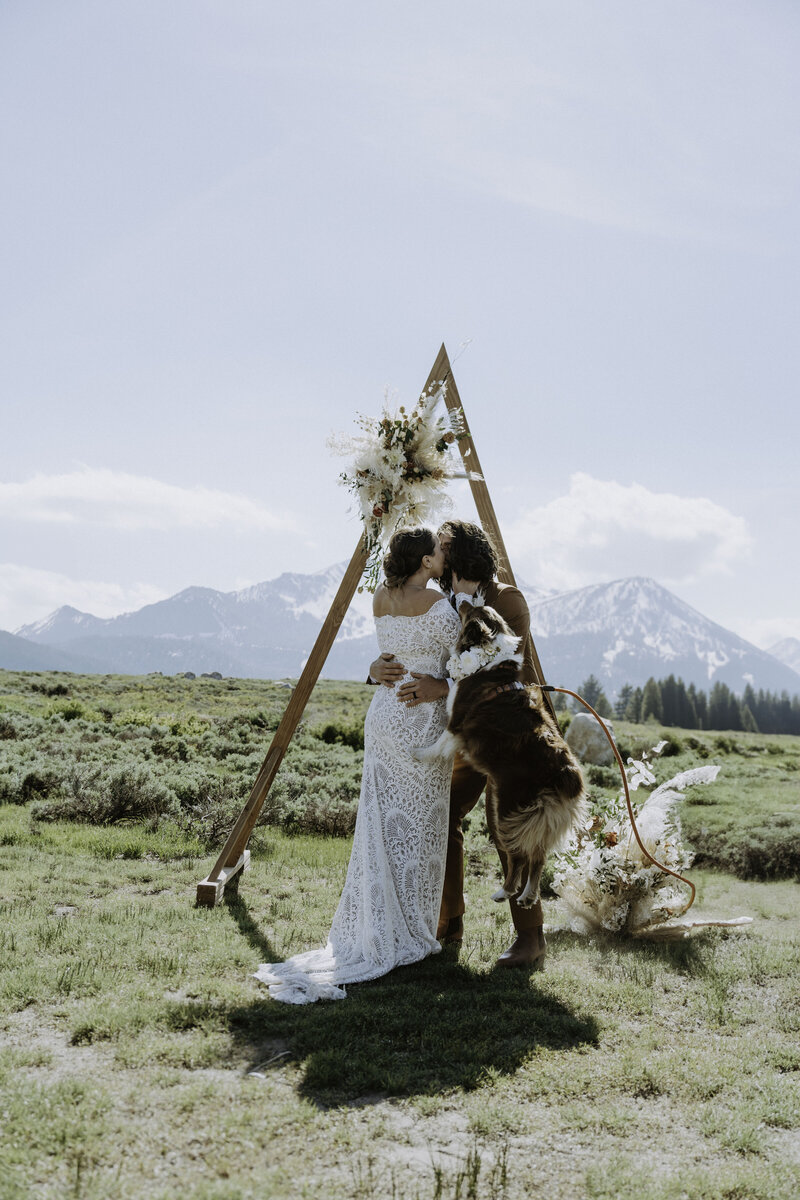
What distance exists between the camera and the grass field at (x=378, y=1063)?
9.19 ft

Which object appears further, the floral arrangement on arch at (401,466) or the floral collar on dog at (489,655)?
the floral arrangement on arch at (401,466)

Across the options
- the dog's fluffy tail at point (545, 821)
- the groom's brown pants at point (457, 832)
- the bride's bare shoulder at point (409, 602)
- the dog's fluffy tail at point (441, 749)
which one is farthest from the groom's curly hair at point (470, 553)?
the dog's fluffy tail at point (545, 821)

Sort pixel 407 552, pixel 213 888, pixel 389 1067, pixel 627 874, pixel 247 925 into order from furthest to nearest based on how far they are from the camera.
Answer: pixel 213 888, pixel 627 874, pixel 247 925, pixel 407 552, pixel 389 1067

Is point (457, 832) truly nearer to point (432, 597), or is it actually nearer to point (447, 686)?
point (447, 686)

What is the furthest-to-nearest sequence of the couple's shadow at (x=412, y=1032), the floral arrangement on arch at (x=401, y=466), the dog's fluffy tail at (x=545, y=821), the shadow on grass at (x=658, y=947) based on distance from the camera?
the floral arrangement on arch at (x=401, y=466), the shadow on grass at (x=658, y=947), the dog's fluffy tail at (x=545, y=821), the couple's shadow at (x=412, y=1032)

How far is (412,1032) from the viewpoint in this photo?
4016mm

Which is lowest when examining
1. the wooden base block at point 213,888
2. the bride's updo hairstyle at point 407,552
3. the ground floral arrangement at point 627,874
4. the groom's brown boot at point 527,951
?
the wooden base block at point 213,888

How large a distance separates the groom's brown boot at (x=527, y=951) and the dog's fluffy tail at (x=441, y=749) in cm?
139

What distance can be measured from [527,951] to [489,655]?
2.07 meters

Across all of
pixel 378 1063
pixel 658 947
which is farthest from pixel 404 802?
pixel 658 947

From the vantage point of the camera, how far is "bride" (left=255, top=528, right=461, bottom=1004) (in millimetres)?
5055

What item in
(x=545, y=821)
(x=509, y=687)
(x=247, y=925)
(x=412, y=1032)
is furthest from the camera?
(x=247, y=925)

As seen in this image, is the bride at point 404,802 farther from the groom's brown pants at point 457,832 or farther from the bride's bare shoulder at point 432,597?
the groom's brown pants at point 457,832

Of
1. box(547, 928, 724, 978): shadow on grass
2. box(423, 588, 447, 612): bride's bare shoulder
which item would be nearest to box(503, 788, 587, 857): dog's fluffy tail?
box(547, 928, 724, 978): shadow on grass
